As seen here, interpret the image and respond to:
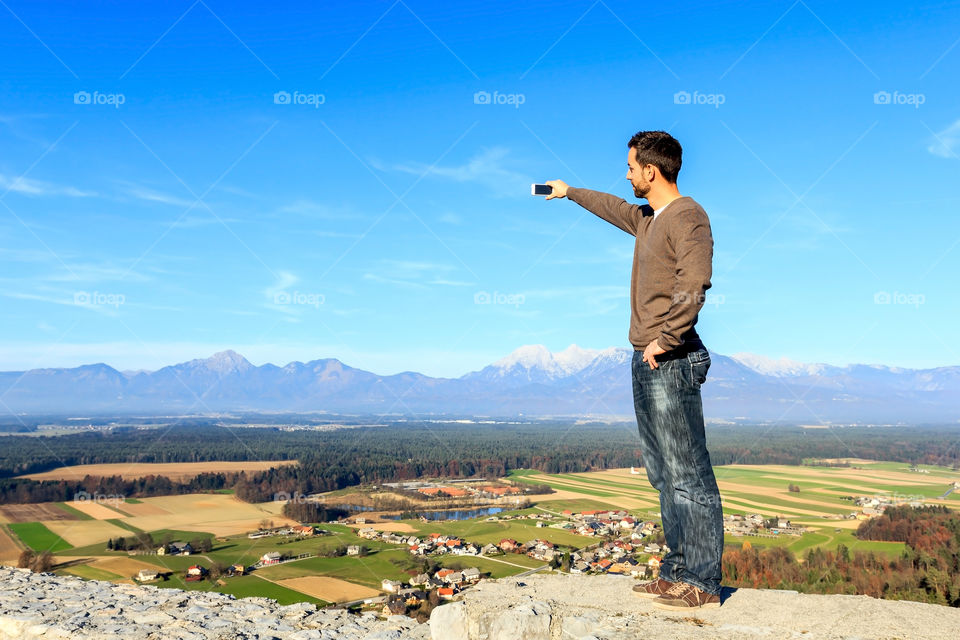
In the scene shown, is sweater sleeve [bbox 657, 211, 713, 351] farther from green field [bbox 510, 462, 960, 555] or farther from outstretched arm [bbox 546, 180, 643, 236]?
green field [bbox 510, 462, 960, 555]

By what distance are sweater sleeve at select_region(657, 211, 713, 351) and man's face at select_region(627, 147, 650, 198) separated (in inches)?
20.2

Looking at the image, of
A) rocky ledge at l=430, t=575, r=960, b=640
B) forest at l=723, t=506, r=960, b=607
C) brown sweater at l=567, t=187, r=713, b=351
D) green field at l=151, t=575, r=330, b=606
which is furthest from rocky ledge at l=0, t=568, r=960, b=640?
green field at l=151, t=575, r=330, b=606

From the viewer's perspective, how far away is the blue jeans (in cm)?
370

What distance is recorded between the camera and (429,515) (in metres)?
39.6

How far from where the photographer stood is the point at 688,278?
3.46 meters

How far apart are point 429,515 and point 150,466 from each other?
128 feet

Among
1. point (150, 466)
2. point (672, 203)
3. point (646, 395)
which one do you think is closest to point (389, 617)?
point (646, 395)

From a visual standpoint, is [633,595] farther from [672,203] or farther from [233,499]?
[233,499]

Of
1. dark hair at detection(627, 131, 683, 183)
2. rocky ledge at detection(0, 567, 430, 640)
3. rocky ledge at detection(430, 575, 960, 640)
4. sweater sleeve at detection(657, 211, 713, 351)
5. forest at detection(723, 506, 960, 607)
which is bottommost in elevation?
forest at detection(723, 506, 960, 607)

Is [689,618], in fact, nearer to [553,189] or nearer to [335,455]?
[553,189]

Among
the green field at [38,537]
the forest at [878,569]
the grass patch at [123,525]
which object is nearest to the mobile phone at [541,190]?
the forest at [878,569]

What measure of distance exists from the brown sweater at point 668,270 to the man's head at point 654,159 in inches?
8.5

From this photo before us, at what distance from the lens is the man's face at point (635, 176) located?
4008 millimetres

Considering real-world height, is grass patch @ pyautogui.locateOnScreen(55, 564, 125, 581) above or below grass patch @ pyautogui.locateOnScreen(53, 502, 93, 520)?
above
